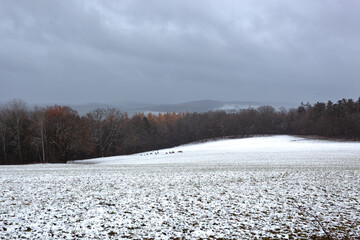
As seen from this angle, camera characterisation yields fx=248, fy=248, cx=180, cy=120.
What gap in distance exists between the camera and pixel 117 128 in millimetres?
64062

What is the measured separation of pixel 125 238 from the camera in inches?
316

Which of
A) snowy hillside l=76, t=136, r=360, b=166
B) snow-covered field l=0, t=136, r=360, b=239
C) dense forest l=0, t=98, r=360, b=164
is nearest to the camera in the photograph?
snow-covered field l=0, t=136, r=360, b=239

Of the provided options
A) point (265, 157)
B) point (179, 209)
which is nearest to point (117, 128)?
point (265, 157)

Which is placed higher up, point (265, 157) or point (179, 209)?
point (179, 209)

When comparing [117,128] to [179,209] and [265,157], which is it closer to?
[265,157]

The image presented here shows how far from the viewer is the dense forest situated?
4788 centimetres

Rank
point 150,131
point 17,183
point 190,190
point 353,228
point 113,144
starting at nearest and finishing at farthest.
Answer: point 353,228 < point 190,190 < point 17,183 < point 113,144 < point 150,131

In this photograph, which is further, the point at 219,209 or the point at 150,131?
the point at 150,131

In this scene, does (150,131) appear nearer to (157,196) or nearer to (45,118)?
(45,118)

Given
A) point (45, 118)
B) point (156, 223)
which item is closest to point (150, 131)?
point (45, 118)

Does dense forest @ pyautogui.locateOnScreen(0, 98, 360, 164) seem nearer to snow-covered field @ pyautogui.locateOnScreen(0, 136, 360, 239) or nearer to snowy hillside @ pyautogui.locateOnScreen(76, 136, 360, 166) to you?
snowy hillside @ pyautogui.locateOnScreen(76, 136, 360, 166)

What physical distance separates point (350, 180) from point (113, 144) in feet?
191

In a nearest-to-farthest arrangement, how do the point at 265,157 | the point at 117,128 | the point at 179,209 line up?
the point at 179,209
the point at 265,157
the point at 117,128

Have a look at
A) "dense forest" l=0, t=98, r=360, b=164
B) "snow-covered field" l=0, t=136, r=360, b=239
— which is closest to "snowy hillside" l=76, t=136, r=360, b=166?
"dense forest" l=0, t=98, r=360, b=164
